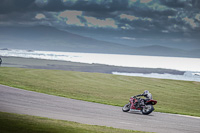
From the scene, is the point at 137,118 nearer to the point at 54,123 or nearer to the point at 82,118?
the point at 82,118

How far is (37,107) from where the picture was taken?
17641mm

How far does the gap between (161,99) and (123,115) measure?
12632 millimetres

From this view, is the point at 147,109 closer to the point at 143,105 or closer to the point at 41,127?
the point at 143,105

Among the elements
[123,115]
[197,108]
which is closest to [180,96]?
[197,108]

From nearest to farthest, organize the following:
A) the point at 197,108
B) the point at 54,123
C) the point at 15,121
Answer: the point at 15,121 → the point at 54,123 → the point at 197,108

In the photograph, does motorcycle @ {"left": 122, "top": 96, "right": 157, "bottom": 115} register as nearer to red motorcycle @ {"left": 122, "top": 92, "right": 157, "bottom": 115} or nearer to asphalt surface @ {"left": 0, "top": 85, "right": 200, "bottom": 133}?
red motorcycle @ {"left": 122, "top": 92, "right": 157, "bottom": 115}

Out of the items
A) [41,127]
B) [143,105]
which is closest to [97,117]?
[143,105]

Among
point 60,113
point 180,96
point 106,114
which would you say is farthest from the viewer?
point 180,96

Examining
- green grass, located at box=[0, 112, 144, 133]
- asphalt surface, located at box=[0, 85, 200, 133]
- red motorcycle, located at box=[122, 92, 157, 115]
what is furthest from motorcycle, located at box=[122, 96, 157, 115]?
green grass, located at box=[0, 112, 144, 133]

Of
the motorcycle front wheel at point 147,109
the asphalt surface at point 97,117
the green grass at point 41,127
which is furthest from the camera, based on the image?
the motorcycle front wheel at point 147,109

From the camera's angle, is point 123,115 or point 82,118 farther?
point 123,115

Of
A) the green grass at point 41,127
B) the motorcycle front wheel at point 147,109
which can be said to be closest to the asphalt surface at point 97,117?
the motorcycle front wheel at point 147,109

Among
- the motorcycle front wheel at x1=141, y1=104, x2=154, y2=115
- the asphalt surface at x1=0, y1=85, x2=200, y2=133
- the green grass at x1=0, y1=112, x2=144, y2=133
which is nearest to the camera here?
the green grass at x1=0, y1=112, x2=144, y2=133

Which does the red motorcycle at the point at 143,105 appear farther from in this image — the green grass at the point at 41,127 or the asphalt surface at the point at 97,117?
the green grass at the point at 41,127
